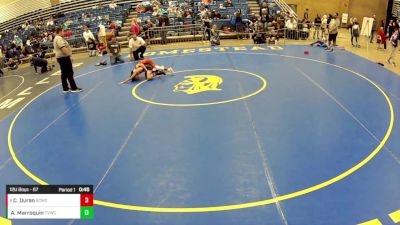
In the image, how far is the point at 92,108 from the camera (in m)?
10.7

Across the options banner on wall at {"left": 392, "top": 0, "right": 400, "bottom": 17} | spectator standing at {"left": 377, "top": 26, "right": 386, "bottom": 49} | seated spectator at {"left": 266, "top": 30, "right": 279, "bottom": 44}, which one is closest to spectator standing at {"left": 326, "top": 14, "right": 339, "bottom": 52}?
spectator standing at {"left": 377, "top": 26, "right": 386, "bottom": 49}

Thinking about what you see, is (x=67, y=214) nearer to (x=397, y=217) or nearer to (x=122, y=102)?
(x=397, y=217)

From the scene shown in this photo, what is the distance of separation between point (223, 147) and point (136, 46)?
1052cm

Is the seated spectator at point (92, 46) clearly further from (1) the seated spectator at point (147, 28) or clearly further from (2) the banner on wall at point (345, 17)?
(2) the banner on wall at point (345, 17)

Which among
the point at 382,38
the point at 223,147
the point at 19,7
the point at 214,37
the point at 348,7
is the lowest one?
the point at 223,147

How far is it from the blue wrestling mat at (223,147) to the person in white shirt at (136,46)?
3.79 m

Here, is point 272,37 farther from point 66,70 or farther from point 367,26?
point 66,70

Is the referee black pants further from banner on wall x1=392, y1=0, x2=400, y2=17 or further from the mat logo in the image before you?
banner on wall x1=392, y1=0, x2=400, y2=17

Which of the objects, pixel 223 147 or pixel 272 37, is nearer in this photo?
pixel 223 147

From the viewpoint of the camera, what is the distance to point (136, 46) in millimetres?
16922

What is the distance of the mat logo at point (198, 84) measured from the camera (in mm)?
11797

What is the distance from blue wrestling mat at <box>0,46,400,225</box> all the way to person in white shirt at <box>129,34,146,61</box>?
379cm

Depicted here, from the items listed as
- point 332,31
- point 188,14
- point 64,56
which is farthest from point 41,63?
point 332,31

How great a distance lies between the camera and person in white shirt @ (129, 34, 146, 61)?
1675 centimetres
